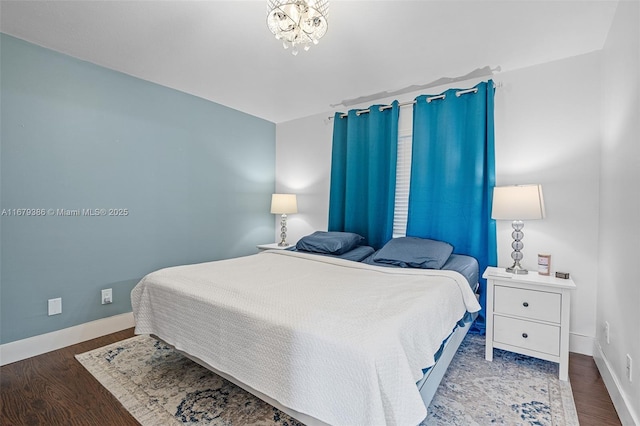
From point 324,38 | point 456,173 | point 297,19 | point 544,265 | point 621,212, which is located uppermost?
point 324,38

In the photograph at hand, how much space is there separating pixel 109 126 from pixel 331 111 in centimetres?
236

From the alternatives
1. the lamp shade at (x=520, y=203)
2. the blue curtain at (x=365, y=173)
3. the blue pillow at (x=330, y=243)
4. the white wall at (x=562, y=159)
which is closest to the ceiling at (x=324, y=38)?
the white wall at (x=562, y=159)

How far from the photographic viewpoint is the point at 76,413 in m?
1.65

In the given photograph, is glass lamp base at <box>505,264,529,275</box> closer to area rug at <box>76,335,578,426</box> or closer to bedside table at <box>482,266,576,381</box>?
bedside table at <box>482,266,576,381</box>

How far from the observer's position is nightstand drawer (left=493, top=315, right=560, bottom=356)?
201 cm

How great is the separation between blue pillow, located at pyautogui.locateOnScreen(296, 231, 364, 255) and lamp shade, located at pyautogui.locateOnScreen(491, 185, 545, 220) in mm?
1312

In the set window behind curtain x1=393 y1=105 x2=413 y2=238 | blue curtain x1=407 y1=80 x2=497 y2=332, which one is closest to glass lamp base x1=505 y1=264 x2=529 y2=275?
blue curtain x1=407 y1=80 x2=497 y2=332

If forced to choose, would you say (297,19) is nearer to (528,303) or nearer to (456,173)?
(456,173)

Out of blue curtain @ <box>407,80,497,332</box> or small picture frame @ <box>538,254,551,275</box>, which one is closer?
A: small picture frame @ <box>538,254,551,275</box>

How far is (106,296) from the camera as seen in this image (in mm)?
2658

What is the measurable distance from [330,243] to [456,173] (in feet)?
4.49

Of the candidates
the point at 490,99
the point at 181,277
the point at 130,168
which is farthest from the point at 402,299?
the point at 130,168

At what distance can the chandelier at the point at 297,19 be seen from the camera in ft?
5.03

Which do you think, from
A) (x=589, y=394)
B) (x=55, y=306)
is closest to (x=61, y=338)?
(x=55, y=306)
